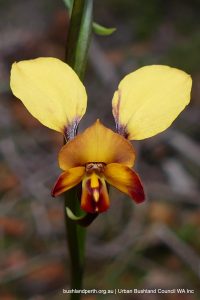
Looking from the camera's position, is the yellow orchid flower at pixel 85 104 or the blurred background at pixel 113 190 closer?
the yellow orchid flower at pixel 85 104

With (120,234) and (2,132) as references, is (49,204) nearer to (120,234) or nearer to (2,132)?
(120,234)

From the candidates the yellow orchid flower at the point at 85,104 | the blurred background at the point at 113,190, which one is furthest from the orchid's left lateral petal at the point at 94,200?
the blurred background at the point at 113,190

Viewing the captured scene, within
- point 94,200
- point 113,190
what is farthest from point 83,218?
point 113,190

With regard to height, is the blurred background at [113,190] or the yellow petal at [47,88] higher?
the yellow petal at [47,88]

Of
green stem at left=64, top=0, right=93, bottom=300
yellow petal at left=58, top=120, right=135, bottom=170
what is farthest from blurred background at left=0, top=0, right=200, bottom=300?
yellow petal at left=58, top=120, right=135, bottom=170

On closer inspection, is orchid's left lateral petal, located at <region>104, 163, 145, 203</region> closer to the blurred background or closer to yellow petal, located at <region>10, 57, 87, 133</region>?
yellow petal, located at <region>10, 57, 87, 133</region>

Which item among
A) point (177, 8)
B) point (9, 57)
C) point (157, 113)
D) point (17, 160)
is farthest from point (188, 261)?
point (177, 8)

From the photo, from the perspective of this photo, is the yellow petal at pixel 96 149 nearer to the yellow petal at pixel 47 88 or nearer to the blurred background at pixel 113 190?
the yellow petal at pixel 47 88
